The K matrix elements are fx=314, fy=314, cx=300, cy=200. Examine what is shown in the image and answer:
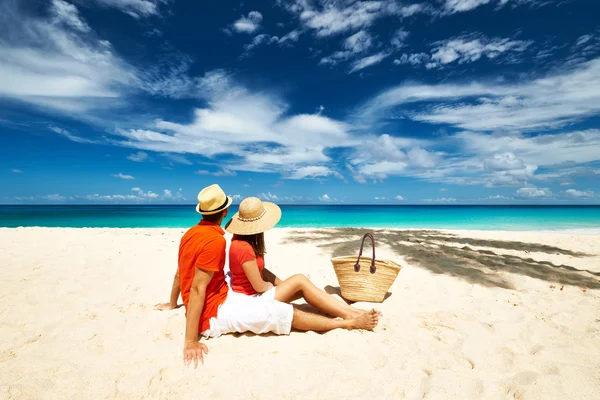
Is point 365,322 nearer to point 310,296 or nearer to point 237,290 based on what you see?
point 310,296

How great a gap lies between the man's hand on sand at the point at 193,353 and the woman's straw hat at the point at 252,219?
1182mm

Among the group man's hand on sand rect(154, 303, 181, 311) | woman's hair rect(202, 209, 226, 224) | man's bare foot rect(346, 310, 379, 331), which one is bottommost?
man's hand on sand rect(154, 303, 181, 311)

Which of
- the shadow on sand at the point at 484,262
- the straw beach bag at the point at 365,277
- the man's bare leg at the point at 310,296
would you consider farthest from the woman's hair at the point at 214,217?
the shadow on sand at the point at 484,262

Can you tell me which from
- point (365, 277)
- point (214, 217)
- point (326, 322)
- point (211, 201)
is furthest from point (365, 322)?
point (211, 201)

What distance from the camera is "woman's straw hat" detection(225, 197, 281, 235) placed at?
3.54m

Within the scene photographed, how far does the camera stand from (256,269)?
3432mm

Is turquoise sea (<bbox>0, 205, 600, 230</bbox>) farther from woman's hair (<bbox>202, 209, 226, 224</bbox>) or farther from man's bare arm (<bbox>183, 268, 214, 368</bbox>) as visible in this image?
man's bare arm (<bbox>183, 268, 214, 368</bbox>)

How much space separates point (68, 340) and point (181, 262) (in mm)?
1606

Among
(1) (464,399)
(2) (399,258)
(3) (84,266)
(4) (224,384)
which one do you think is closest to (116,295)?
(3) (84,266)

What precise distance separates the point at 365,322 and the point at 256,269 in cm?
136

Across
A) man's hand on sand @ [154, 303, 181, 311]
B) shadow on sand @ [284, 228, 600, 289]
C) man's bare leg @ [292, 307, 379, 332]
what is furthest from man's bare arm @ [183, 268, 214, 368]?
shadow on sand @ [284, 228, 600, 289]

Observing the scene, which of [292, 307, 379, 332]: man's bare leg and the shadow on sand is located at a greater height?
the shadow on sand

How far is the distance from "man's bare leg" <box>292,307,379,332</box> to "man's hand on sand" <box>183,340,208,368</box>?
102cm

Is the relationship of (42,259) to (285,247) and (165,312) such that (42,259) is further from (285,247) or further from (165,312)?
(285,247)
